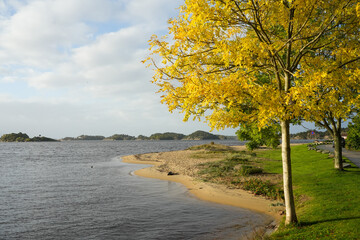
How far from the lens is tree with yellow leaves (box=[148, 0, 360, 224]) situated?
27.9ft

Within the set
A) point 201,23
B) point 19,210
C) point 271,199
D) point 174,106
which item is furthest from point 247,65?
point 19,210

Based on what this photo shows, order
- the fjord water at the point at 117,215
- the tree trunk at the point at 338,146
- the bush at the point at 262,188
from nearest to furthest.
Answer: the fjord water at the point at 117,215 → the bush at the point at 262,188 → the tree trunk at the point at 338,146

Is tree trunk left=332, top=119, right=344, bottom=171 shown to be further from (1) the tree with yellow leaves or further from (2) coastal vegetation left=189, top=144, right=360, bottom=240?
(1) the tree with yellow leaves

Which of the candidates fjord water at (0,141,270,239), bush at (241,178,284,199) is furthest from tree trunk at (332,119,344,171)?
fjord water at (0,141,270,239)

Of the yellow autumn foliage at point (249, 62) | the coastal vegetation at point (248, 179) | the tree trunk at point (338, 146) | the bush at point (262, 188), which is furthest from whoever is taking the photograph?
the tree trunk at point (338, 146)

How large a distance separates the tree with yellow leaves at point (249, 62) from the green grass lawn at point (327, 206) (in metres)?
1.05

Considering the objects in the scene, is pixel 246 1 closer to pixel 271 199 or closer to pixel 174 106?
pixel 174 106

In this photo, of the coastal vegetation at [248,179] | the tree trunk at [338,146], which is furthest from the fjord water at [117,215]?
the tree trunk at [338,146]

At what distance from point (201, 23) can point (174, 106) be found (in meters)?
3.06

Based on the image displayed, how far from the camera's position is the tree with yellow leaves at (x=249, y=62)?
27.9ft

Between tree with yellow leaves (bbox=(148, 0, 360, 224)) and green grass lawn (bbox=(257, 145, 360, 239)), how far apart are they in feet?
3.45

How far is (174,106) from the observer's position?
988 cm

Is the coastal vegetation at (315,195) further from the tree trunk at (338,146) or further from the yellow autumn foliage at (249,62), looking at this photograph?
the yellow autumn foliage at (249,62)

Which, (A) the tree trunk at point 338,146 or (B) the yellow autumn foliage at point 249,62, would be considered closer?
(B) the yellow autumn foliage at point 249,62
